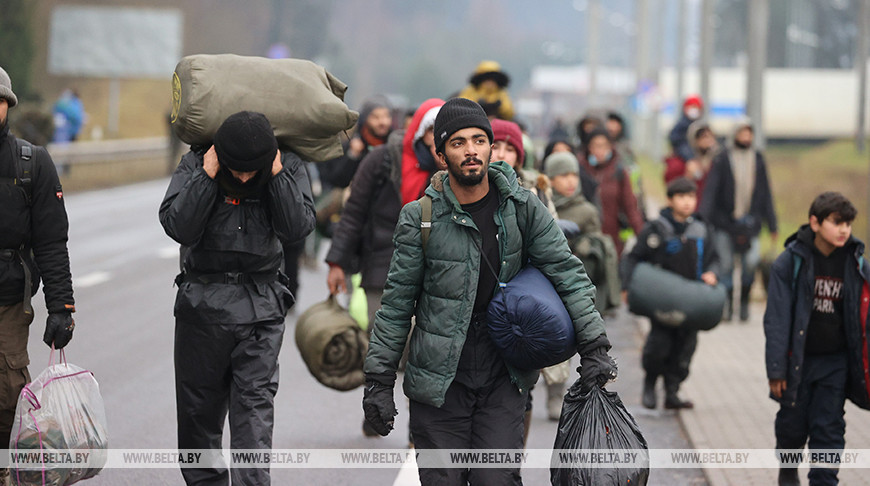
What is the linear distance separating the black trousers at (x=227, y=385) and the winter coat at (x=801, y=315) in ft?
7.88

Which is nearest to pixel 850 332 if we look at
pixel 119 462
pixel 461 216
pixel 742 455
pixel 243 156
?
pixel 742 455

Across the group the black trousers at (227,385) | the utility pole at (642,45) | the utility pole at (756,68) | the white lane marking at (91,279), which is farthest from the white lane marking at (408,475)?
the utility pole at (642,45)

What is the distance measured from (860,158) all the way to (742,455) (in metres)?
40.8

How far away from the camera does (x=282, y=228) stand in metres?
5.94

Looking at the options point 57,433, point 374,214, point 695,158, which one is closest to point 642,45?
point 695,158

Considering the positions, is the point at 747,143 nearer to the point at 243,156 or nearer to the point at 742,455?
the point at 742,455

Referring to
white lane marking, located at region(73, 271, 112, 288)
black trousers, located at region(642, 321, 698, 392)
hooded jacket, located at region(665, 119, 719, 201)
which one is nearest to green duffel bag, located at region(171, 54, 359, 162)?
black trousers, located at region(642, 321, 698, 392)

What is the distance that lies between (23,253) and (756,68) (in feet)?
47.9

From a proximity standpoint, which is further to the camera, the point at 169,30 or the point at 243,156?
the point at 169,30

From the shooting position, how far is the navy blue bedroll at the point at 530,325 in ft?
17.1

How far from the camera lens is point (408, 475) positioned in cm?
753

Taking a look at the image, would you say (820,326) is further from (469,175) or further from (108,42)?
(108,42)

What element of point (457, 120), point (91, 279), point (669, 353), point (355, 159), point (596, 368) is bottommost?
point (91, 279)

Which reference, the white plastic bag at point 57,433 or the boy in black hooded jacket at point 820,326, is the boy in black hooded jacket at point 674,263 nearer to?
the boy in black hooded jacket at point 820,326
